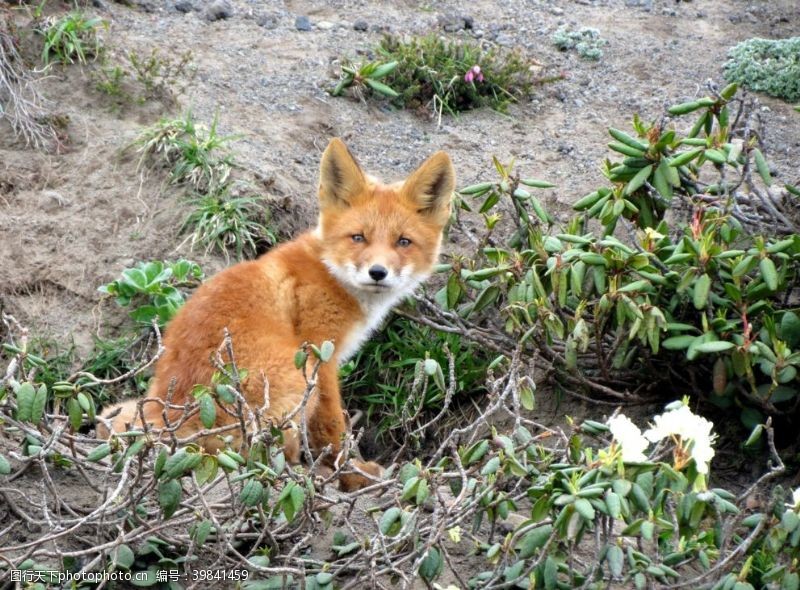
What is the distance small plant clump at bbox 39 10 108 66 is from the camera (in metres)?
7.88

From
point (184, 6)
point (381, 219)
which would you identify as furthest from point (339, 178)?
point (184, 6)

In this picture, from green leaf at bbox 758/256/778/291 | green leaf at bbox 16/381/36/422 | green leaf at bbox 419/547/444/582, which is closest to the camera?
green leaf at bbox 16/381/36/422

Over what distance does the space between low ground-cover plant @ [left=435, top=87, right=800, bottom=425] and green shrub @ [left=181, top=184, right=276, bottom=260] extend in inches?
67.8

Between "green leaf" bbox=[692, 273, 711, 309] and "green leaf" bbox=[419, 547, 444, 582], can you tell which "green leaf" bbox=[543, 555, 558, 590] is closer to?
"green leaf" bbox=[419, 547, 444, 582]

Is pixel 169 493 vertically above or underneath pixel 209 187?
above

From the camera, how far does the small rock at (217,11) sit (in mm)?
9109

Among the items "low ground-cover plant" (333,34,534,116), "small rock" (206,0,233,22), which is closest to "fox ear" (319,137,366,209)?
"low ground-cover plant" (333,34,534,116)

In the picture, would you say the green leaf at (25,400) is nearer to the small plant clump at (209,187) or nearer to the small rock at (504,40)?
the small plant clump at (209,187)

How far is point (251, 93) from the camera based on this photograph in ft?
27.5

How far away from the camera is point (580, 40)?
948 cm

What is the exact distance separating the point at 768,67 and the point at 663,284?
14.5 feet

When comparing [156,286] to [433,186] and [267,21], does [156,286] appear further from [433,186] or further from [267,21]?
[267,21]

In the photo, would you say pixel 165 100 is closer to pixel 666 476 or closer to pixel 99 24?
pixel 99 24

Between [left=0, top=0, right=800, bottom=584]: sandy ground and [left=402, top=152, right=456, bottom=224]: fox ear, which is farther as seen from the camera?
[left=0, top=0, right=800, bottom=584]: sandy ground
